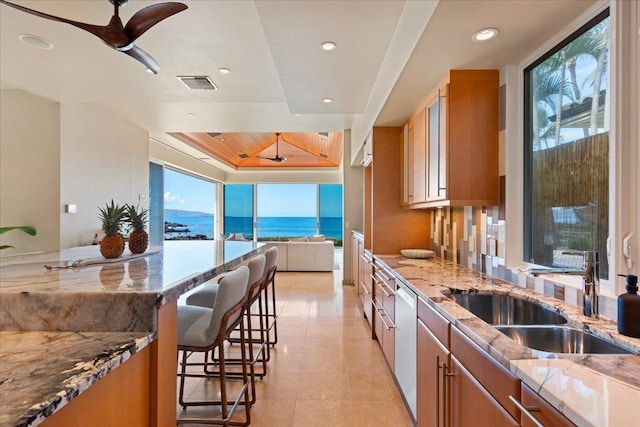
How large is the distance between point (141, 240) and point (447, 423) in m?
2.21

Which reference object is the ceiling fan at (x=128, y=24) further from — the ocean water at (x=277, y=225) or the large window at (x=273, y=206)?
the ocean water at (x=277, y=225)

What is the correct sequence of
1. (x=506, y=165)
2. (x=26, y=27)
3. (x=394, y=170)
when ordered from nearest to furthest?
1. (x=506, y=165)
2. (x=26, y=27)
3. (x=394, y=170)

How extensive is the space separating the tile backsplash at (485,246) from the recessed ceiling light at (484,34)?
886 mm

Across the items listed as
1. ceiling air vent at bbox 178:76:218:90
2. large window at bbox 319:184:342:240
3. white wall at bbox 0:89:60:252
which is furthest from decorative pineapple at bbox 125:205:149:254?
large window at bbox 319:184:342:240

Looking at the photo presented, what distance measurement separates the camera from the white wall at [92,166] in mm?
4480

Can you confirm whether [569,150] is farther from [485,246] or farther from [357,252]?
[357,252]

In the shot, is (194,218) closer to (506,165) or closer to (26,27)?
(26,27)

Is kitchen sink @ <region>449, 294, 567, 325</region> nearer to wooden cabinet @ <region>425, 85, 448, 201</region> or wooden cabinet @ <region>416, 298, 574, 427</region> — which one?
wooden cabinet @ <region>416, 298, 574, 427</region>

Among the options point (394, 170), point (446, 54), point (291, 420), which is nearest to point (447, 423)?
point (291, 420)

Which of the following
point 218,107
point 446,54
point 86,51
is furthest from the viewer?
point 218,107

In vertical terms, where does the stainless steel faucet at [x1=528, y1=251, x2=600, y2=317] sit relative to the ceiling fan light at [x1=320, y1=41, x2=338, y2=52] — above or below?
below

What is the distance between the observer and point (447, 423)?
56.2 inches

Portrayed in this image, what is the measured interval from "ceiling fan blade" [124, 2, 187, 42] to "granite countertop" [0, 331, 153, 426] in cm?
196

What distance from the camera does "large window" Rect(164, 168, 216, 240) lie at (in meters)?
8.02
